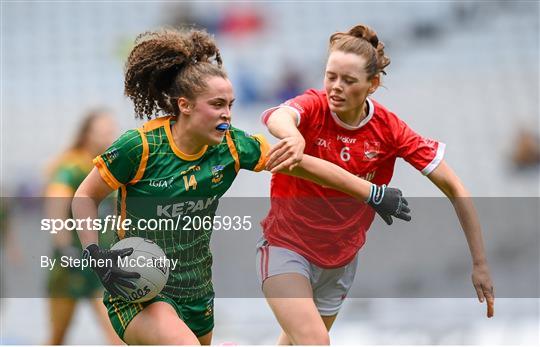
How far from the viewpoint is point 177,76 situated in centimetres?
442

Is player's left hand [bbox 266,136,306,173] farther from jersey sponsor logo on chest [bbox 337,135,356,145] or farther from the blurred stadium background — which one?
the blurred stadium background

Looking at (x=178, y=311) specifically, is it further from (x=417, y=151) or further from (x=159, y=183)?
(x=417, y=151)

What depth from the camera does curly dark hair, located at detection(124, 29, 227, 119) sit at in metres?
4.37

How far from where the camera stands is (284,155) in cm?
401

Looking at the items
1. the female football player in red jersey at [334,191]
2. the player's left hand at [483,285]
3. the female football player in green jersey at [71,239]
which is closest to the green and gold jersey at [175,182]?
the female football player in red jersey at [334,191]

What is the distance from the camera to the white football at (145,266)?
4168mm

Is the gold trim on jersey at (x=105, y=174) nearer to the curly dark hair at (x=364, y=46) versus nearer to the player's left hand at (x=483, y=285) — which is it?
the curly dark hair at (x=364, y=46)

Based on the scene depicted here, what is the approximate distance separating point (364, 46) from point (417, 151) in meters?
0.58

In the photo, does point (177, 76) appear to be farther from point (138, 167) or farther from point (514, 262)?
point (514, 262)

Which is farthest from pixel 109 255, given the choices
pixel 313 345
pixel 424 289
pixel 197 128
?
pixel 424 289

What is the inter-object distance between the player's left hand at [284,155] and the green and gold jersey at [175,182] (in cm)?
36

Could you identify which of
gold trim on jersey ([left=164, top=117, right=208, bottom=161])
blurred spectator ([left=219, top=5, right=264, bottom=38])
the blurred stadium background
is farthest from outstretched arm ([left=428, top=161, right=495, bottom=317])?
blurred spectator ([left=219, top=5, right=264, bottom=38])

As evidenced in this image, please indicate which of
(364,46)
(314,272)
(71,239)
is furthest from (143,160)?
(71,239)

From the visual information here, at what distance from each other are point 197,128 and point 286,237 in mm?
765
